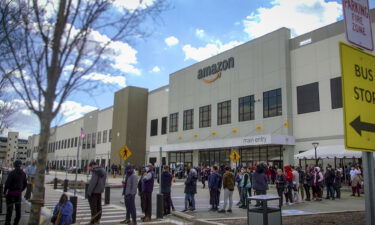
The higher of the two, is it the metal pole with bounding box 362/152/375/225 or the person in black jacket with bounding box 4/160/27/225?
the metal pole with bounding box 362/152/375/225

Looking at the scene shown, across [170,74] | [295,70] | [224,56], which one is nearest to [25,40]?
[295,70]

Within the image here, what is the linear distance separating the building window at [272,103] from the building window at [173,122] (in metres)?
17.9

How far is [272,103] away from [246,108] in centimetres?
402

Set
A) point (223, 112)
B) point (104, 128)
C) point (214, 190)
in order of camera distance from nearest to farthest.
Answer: point (214, 190), point (223, 112), point (104, 128)

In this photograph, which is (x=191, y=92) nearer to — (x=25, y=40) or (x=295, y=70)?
(x=295, y=70)

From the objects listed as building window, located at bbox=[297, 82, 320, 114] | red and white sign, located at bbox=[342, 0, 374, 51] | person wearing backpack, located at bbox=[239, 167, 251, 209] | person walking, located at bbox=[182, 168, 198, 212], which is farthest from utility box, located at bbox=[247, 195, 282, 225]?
building window, located at bbox=[297, 82, 320, 114]

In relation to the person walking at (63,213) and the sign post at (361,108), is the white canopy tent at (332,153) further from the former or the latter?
the sign post at (361,108)

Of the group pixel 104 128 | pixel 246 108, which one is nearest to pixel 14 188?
pixel 246 108

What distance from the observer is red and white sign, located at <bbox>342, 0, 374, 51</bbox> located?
3.41m

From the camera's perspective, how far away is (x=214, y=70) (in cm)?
4572

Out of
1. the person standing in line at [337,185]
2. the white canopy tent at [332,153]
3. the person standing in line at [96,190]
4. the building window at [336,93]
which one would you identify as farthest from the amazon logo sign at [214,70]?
the person standing in line at [96,190]

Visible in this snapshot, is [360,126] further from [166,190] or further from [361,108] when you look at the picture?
[166,190]

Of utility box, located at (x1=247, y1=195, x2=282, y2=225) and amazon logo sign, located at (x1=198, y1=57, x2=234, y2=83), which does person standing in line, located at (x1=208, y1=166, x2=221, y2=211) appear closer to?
utility box, located at (x1=247, y1=195, x2=282, y2=225)

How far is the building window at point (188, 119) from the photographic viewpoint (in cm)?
4888
